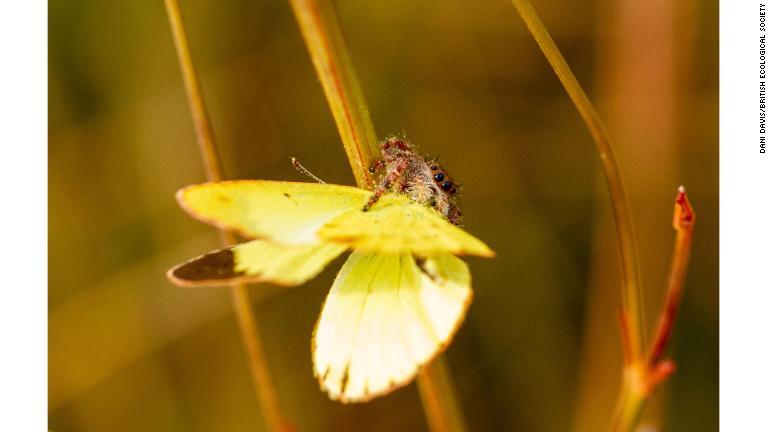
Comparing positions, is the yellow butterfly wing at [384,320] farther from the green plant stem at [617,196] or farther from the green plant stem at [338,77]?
the green plant stem at [617,196]

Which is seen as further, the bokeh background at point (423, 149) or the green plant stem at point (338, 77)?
the bokeh background at point (423, 149)

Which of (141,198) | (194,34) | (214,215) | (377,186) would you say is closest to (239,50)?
(194,34)

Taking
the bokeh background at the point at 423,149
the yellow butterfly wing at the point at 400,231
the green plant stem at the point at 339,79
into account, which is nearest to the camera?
the yellow butterfly wing at the point at 400,231

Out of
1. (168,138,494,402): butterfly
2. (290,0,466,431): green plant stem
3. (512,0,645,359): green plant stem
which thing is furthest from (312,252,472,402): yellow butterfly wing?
(512,0,645,359): green plant stem

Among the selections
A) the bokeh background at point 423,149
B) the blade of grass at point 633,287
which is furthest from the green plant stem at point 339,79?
the bokeh background at point 423,149

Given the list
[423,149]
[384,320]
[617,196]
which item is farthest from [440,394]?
[423,149]

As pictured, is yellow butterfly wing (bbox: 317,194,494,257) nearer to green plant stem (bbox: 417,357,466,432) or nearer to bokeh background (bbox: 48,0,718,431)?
green plant stem (bbox: 417,357,466,432)

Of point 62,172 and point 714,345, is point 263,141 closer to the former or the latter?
point 62,172

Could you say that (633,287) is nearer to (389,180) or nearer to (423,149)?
(389,180)
